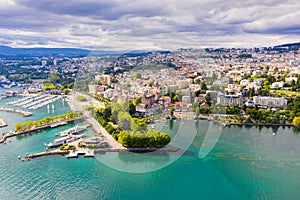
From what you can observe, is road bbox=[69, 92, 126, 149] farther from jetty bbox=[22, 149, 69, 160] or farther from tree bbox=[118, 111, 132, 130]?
jetty bbox=[22, 149, 69, 160]

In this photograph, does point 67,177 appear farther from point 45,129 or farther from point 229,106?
point 229,106

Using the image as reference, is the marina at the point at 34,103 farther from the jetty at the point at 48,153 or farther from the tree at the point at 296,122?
the tree at the point at 296,122

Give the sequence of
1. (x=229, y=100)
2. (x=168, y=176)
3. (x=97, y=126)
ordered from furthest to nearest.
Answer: (x=229, y=100), (x=97, y=126), (x=168, y=176)

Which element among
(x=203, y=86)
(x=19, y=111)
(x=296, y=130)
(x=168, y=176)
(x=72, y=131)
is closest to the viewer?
(x=168, y=176)

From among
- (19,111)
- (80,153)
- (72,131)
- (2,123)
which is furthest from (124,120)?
(19,111)

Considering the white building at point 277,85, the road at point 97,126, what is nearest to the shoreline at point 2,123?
the road at point 97,126

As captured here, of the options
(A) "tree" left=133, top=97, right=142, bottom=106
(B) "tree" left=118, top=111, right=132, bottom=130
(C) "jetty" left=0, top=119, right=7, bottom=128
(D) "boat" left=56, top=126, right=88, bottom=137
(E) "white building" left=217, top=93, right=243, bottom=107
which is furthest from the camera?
(E) "white building" left=217, top=93, right=243, bottom=107

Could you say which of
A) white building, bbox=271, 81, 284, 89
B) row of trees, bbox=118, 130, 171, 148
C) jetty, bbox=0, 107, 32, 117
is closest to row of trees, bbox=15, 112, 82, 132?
jetty, bbox=0, 107, 32, 117

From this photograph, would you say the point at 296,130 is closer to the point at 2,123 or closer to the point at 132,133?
the point at 132,133
